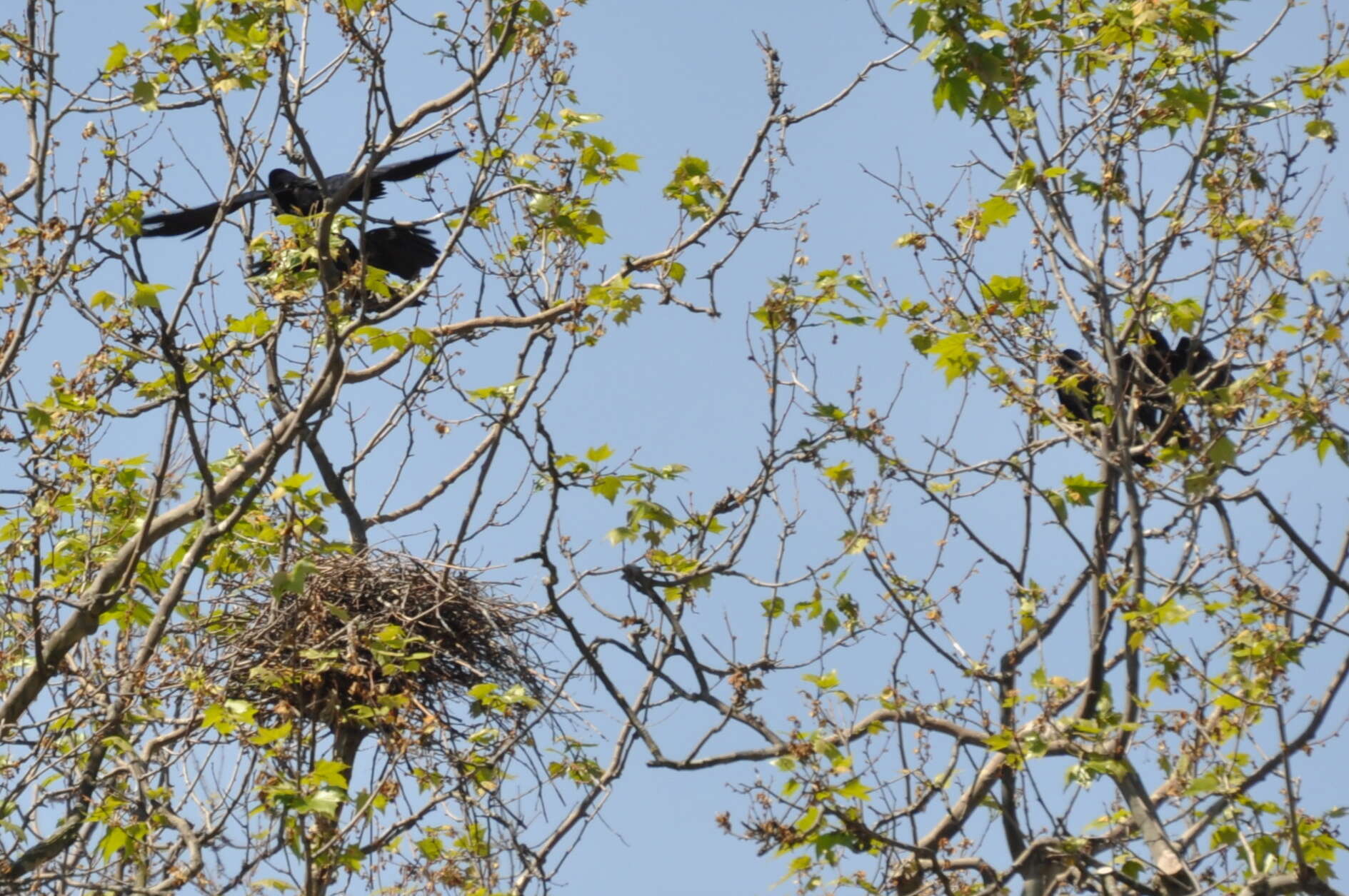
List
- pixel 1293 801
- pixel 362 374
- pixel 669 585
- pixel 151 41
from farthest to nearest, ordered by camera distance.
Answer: pixel 362 374 → pixel 669 585 → pixel 151 41 → pixel 1293 801

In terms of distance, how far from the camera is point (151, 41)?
234 inches

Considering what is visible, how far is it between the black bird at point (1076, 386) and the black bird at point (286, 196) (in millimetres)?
3118

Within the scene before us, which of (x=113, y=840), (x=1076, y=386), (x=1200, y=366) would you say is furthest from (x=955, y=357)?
(x=113, y=840)

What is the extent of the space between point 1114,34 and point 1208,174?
0.87 metres

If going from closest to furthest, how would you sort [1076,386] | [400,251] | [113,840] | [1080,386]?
[113,840] → [1076,386] → [1080,386] → [400,251]

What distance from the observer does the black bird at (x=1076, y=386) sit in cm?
623

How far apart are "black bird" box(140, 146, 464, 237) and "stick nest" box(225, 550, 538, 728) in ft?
6.01

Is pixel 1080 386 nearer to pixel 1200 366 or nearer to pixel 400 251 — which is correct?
pixel 1200 366

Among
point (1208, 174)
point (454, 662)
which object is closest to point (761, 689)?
point (454, 662)

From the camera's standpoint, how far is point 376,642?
20.6 ft

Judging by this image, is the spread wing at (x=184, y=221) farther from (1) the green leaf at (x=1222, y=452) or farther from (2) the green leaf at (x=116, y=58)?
(1) the green leaf at (x=1222, y=452)

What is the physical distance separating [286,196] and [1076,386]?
456 centimetres

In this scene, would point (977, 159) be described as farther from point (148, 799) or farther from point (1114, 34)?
point (148, 799)

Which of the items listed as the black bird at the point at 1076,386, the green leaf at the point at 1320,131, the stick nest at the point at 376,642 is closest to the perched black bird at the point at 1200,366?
the black bird at the point at 1076,386
